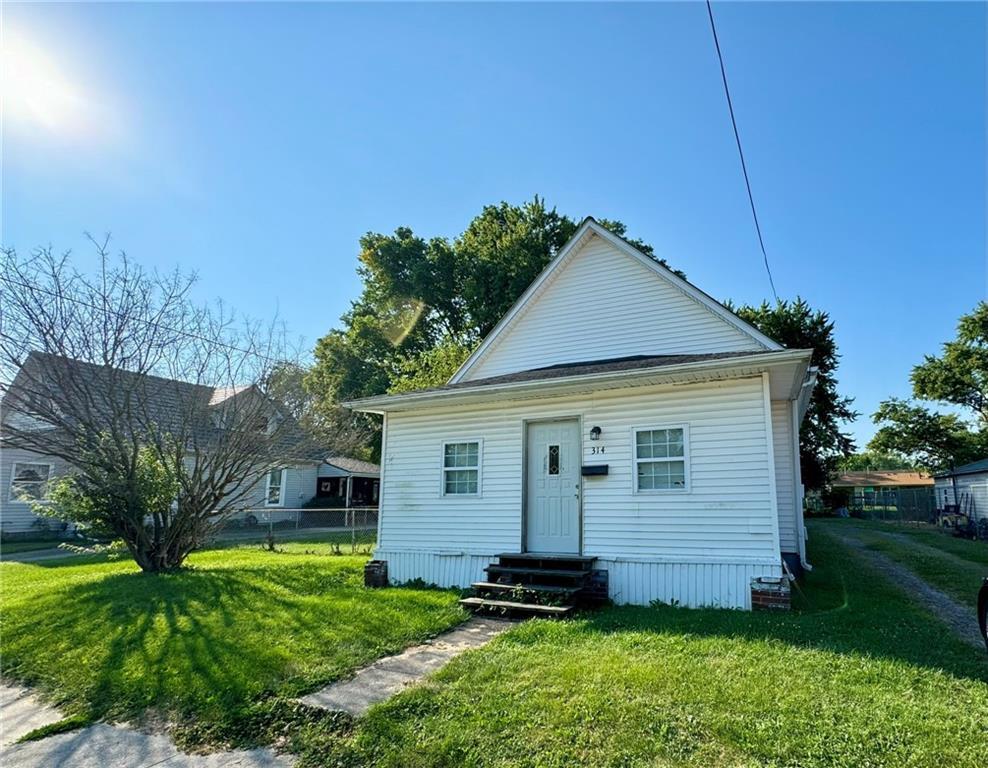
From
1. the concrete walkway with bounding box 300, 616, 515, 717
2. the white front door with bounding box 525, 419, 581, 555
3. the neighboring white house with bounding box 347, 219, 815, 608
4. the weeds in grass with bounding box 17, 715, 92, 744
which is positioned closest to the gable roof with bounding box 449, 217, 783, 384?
the neighboring white house with bounding box 347, 219, 815, 608

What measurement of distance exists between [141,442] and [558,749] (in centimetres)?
1114

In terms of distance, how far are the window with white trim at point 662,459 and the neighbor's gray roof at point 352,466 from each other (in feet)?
74.6

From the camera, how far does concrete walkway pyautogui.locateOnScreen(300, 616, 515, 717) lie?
14.9 feet

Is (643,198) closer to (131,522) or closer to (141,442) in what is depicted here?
(141,442)

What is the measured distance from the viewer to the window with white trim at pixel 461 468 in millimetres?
9852

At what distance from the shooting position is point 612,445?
8727 millimetres

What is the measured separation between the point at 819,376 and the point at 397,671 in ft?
84.9

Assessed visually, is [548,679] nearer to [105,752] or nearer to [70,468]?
[105,752]

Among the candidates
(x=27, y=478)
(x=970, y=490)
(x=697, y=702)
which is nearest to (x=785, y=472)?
(x=697, y=702)

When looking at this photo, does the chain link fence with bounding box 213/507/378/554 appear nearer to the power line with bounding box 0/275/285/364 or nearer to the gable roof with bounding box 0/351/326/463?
the gable roof with bounding box 0/351/326/463

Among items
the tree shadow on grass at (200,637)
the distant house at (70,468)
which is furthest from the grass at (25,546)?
the tree shadow on grass at (200,637)

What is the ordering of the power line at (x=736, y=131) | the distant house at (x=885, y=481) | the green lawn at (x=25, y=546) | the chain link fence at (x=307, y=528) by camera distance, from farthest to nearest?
1. the distant house at (x=885, y=481)
2. the green lawn at (x=25, y=546)
3. the chain link fence at (x=307, y=528)
4. the power line at (x=736, y=131)

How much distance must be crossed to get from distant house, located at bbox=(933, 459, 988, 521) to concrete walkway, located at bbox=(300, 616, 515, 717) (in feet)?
85.3

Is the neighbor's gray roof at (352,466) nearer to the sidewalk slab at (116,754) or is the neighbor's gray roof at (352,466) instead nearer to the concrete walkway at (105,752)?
the concrete walkway at (105,752)
